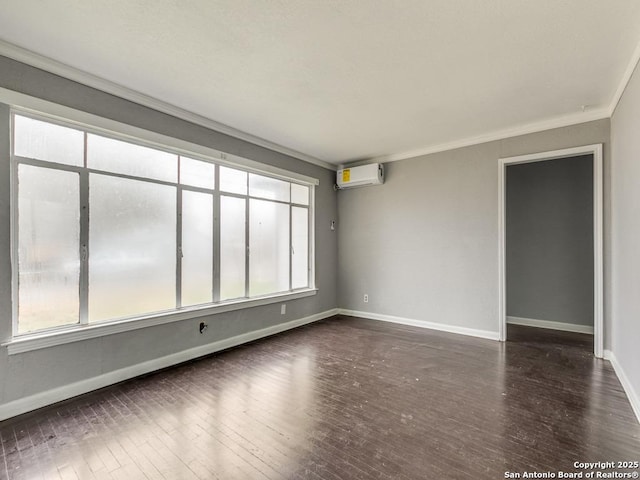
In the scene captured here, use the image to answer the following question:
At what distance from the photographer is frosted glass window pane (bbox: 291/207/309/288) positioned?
5.17 meters

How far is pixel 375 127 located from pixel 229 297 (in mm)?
3047

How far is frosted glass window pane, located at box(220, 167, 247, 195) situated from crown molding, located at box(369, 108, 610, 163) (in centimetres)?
255

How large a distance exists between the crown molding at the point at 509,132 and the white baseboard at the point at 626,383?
9.09ft

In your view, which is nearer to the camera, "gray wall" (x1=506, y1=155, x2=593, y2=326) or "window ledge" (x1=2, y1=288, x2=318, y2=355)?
"window ledge" (x1=2, y1=288, x2=318, y2=355)

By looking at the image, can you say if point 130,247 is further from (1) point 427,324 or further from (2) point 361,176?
(1) point 427,324

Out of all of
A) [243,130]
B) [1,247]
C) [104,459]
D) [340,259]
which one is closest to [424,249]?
[340,259]

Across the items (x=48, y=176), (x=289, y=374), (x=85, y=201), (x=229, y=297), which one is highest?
(x=48, y=176)

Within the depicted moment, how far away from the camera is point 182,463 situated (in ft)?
6.03

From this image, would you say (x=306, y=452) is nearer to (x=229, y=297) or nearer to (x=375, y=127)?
(x=229, y=297)

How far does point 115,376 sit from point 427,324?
13.8ft

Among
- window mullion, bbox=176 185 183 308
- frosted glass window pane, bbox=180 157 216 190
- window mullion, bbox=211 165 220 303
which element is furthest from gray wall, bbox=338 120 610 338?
window mullion, bbox=176 185 183 308

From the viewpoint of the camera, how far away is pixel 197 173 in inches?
147

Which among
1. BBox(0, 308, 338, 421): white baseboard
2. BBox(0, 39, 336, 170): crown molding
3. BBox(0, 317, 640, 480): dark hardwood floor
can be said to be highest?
BBox(0, 39, 336, 170): crown molding

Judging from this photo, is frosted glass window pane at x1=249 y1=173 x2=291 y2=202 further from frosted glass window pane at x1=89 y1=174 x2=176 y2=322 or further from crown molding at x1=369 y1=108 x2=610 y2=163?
crown molding at x1=369 y1=108 x2=610 y2=163
